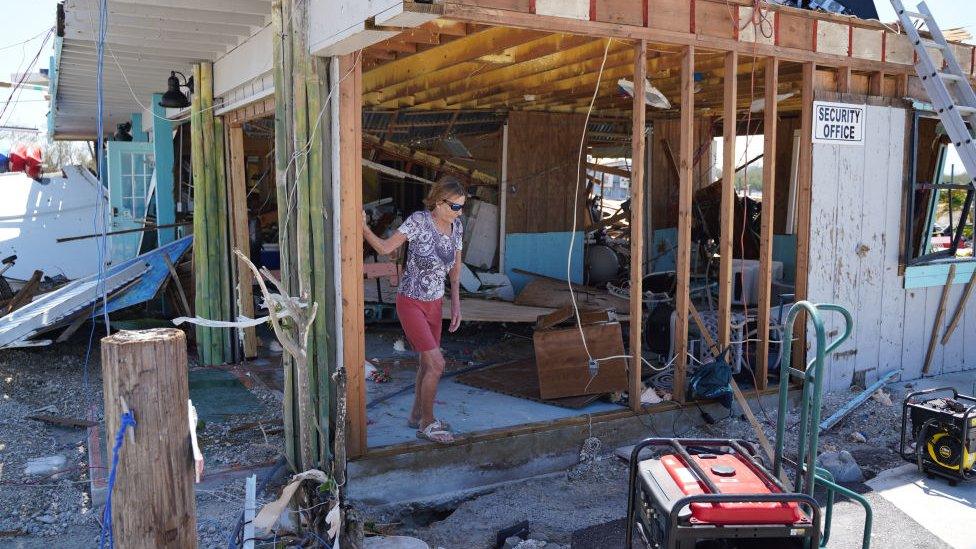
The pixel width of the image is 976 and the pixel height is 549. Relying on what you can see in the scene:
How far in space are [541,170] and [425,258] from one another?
5986 millimetres

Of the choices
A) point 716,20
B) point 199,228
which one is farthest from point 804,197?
point 199,228

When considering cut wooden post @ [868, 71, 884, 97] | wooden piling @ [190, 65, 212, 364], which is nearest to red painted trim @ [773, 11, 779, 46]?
cut wooden post @ [868, 71, 884, 97]

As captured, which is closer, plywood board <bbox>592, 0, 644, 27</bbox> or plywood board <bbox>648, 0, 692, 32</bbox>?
plywood board <bbox>592, 0, 644, 27</bbox>

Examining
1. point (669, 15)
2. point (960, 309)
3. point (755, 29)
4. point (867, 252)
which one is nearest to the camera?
point (669, 15)

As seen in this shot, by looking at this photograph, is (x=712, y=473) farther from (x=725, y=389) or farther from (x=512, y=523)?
(x=725, y=389)

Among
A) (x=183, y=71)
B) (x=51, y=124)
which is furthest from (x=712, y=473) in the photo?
(x=51, y=124)

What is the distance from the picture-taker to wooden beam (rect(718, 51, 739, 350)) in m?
6.24

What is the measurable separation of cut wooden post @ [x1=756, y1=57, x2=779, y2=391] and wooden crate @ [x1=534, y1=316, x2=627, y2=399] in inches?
56.7

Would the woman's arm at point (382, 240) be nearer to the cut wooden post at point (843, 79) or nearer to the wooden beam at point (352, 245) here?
the wooden beam at point (352, 245)


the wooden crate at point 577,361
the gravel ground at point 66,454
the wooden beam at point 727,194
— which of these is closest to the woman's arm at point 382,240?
the wooden crate at point 577,361

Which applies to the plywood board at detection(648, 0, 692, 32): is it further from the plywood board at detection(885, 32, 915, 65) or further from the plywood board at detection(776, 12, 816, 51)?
the plywood board at detection(885, 32, 915, 65)

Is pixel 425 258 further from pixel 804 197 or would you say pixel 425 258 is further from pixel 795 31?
pixel 795 31

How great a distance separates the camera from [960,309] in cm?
826

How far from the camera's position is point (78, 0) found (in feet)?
20.2
